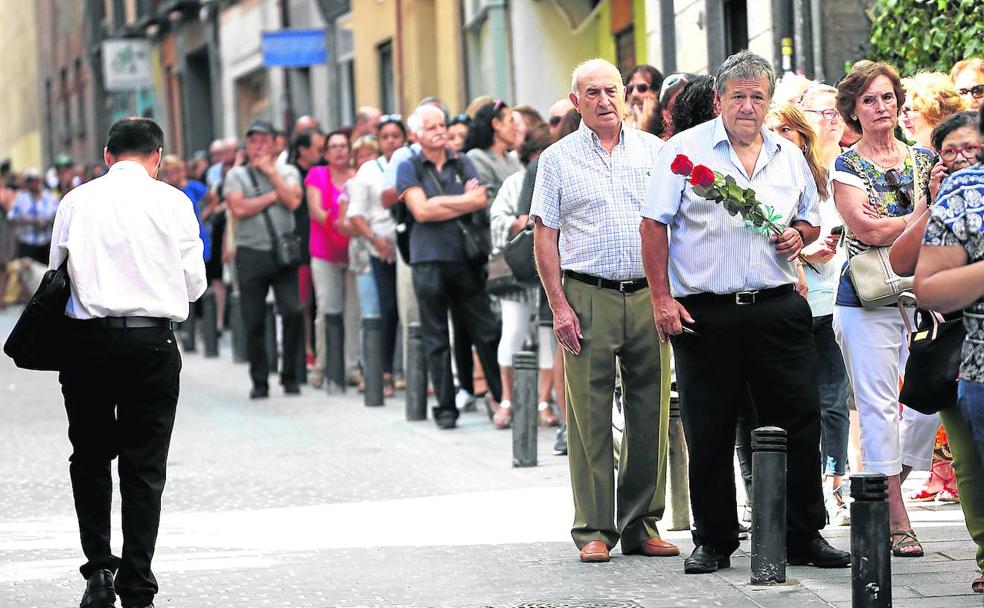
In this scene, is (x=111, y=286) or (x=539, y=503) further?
(x=539, y=503)

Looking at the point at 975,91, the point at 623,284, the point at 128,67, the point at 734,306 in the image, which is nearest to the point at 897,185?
the point at 734,306

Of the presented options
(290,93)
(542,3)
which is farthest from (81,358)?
(290,93)

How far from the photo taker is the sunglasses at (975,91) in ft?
29.9

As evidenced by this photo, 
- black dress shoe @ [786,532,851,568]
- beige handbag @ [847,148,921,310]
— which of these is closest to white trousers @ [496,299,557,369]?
beige handbag @ [847,148,921,310]

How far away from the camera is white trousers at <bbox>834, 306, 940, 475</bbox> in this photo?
26.4 feet

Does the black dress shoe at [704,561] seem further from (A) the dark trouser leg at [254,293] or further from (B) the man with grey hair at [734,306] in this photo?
(A) the dark trouser leg at [254,293]

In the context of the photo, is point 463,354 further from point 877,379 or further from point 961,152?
point 961,152

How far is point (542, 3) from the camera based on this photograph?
2152cm

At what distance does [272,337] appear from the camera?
18.2m

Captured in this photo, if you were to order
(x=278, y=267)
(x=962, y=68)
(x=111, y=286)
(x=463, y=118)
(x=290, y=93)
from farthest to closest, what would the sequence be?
(x=290, y=93) → (x=278, y=267) → (x=463, y=118) → (x=962, y=68) → (x=111, y=286)

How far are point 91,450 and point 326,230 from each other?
8948 millimetres

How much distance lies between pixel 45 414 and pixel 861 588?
35.7 feet

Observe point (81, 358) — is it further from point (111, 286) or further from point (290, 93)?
point (290, 93)

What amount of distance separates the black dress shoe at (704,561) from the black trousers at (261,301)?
27.9ft
